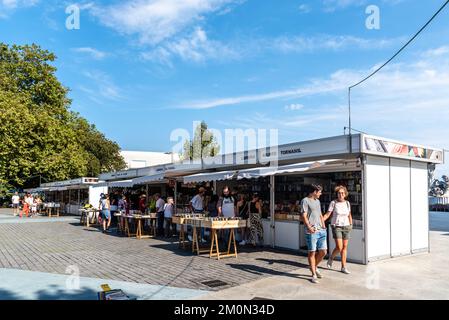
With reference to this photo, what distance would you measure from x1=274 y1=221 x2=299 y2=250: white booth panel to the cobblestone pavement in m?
0.57

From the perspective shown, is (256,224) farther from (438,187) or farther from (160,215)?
(438,187)

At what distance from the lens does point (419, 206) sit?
998 centimetres

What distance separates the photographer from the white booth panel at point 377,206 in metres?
8.41

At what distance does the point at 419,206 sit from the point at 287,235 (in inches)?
136

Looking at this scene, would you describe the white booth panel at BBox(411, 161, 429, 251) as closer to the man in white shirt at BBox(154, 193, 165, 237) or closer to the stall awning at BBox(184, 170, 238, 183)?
the stall awning at BBox(184, 170, 238, 183)

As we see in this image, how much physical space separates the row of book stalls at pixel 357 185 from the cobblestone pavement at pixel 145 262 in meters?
1.22

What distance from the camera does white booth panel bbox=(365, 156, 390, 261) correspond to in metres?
8.41

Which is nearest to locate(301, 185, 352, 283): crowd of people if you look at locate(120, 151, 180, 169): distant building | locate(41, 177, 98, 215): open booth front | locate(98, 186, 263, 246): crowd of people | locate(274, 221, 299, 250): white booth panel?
locate(274, 221, 299, 250): white booth panel

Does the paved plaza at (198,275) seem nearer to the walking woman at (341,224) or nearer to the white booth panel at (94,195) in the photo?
the walking woman at (341,224)

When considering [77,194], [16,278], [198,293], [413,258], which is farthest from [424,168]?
[77,194]

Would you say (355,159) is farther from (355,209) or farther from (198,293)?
(198,293)

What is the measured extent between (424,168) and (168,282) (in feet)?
24.7

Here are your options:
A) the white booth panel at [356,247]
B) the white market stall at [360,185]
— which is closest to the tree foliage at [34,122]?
the white market stall at [360,185]

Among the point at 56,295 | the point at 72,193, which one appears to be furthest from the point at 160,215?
the point at 72,193
